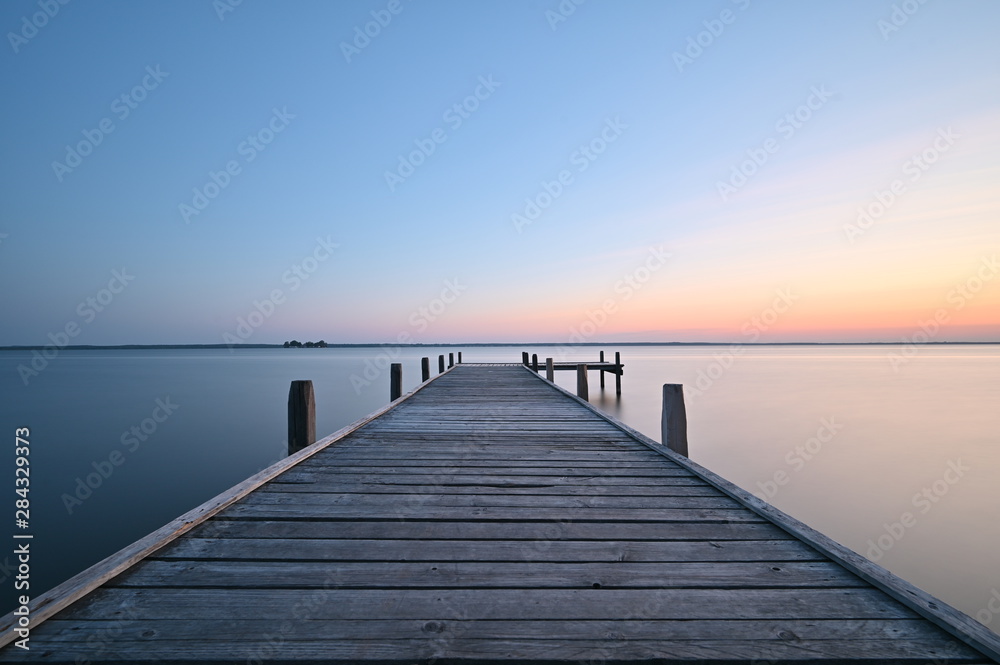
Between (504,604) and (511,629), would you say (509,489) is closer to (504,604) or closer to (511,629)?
(504,604)

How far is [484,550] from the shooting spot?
8.21 ft

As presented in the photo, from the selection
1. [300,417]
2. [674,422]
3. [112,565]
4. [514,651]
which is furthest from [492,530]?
[300,417]

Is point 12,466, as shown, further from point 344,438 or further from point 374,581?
point 374,581

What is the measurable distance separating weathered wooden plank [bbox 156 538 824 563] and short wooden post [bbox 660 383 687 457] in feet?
7.31

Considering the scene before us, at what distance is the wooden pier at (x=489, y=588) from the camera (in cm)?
175

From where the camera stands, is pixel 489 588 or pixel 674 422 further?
pixel 674 422

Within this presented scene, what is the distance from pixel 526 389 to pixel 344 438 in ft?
21.0

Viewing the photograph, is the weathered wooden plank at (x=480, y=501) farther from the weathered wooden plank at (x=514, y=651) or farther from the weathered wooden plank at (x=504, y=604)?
the weathered wooden plank at (x=514, y=651)

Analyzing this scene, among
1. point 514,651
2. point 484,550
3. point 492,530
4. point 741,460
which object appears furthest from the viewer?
point 741,460

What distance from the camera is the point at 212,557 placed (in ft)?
7.93

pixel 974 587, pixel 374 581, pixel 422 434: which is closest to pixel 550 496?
pixel 374 581

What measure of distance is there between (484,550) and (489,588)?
14.8 inches

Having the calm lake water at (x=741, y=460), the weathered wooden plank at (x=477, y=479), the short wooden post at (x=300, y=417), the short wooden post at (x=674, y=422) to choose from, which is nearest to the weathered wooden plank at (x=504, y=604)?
the weathered wooden plank at (x=477, y=479)

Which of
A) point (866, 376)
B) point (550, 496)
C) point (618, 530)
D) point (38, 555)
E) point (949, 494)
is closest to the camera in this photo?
point (618, 530)
